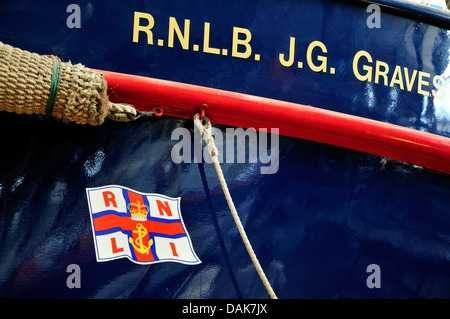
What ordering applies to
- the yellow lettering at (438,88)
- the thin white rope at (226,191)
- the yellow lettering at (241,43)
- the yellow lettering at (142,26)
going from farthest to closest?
1. the yellow lettering at (438,88)
2. the yellow lettering at (241,43)
3. the yellow lettering at (142,26)
4. the thin white rope at (226,191)

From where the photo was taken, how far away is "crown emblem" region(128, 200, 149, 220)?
1770 mm

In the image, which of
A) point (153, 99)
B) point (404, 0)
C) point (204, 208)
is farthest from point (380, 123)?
point (153, 99)

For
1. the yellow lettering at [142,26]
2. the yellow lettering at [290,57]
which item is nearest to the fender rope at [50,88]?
the yellow lettering at [142,26]

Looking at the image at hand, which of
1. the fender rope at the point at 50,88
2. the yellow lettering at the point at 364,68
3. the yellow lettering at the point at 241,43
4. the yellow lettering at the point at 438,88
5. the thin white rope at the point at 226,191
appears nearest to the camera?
the fender rope at the point at 50,88

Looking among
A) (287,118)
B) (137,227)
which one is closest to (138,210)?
(137,227)

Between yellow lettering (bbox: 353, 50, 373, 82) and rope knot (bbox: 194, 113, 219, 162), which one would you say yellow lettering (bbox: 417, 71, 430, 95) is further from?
rope knot (bbox: 194, 113, 219, 162)

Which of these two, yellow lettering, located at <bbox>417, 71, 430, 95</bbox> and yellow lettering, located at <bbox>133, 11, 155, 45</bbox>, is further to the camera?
yellow lettering, located at <bbox>417, 71, 430, 95</bbox>

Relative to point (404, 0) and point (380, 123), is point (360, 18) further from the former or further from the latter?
point (380, 123)

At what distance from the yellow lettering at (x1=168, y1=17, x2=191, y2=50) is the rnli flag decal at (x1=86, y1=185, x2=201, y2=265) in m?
0.59

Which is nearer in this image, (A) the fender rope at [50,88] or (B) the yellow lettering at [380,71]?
(A) the fender rope at [50,88]

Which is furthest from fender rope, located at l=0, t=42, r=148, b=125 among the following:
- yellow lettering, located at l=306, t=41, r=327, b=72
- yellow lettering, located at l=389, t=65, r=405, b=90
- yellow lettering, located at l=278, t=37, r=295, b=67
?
yellow lettering, located at l=389, t=65, r=405, b=90

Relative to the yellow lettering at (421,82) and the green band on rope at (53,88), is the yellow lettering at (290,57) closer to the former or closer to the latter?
the yellow lettering at (421,82)

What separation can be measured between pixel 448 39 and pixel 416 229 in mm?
878

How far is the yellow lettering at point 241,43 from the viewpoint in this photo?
1.97 metres
